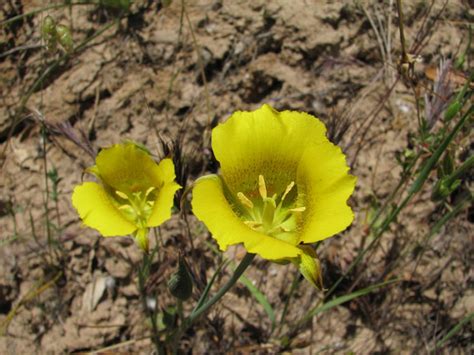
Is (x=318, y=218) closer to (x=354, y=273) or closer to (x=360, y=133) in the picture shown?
(x=354, y=273)

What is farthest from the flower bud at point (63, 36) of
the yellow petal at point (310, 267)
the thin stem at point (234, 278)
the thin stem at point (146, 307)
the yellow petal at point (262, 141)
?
the yellow petal at point (310, 267)

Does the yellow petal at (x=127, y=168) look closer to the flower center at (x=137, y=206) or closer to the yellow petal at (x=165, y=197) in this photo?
the flower center at (x=137, y=206)

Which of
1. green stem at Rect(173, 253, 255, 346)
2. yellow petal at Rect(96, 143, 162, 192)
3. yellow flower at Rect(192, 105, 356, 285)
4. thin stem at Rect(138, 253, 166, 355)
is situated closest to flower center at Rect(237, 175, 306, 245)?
yellow flower at Rect(192, 105, 356, 285)

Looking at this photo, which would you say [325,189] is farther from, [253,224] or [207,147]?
[207,147]

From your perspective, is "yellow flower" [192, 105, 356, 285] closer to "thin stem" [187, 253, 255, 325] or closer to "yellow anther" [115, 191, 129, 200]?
"thin stem" [187, 253, 255, 325]

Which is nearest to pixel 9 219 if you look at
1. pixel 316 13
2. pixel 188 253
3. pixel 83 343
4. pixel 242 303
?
pixel 83 343

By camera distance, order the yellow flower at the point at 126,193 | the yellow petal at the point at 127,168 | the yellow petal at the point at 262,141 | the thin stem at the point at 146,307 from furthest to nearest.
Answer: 1. the thin stem at the point at 146,307
2. the yellow petal at the point at 127,168
3. the yellow flower at the point at 126,193
4. the yellow petal at the point at 262,141
